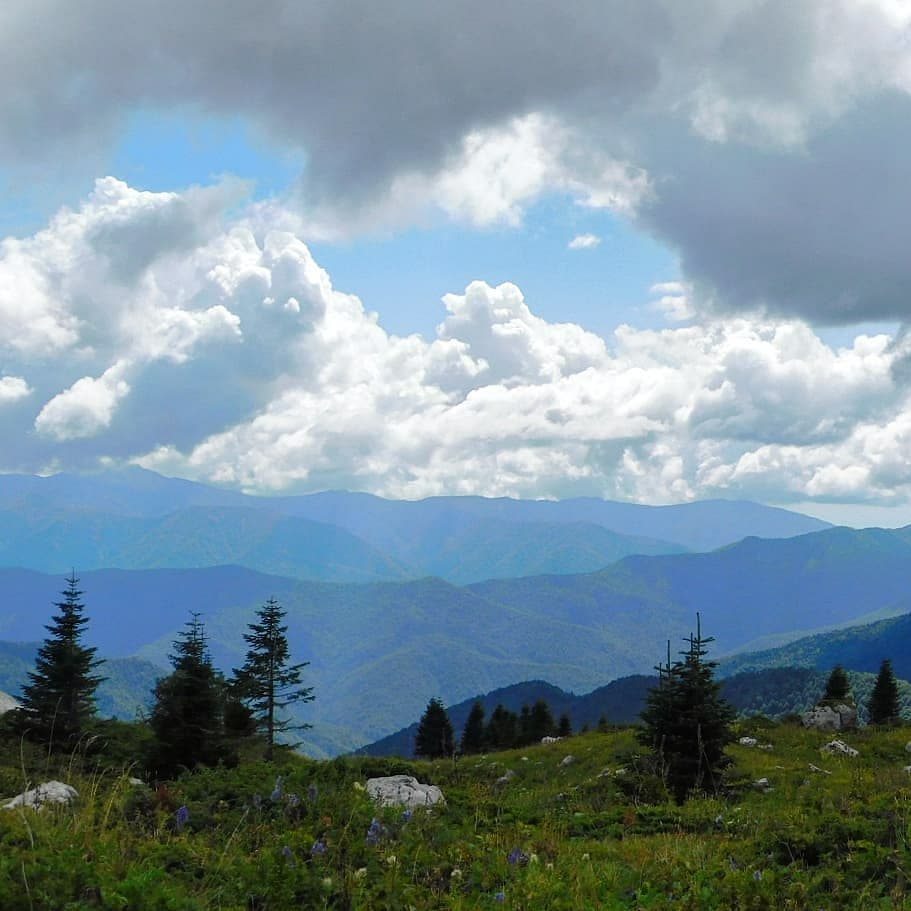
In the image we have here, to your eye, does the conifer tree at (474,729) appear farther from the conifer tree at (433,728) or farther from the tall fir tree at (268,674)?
the tall fir tree at (268,674)

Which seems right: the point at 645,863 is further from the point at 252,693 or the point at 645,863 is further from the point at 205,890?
the point at 252,693

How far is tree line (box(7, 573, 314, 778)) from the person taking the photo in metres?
29.8

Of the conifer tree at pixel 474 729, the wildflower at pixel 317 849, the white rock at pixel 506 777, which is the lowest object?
the conifer tree at pixel 474 729

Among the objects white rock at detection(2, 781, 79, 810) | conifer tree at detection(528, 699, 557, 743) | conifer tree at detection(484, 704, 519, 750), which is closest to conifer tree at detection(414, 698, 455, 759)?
conifer tree at detection(484, 704, 519, 750)

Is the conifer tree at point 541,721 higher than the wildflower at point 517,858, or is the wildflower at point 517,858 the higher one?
the wildflower at point 517,858

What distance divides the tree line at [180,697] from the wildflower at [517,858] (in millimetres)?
18177

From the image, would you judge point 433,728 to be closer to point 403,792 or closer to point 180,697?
point 180,697

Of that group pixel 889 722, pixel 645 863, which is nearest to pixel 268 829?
pixel 645 863

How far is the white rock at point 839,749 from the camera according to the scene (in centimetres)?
2659

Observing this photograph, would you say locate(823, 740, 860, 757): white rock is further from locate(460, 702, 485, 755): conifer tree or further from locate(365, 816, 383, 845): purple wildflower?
locate(460, 702, 485, 755): conifer tree

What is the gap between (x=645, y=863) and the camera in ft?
30.5

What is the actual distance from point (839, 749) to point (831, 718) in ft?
43.4

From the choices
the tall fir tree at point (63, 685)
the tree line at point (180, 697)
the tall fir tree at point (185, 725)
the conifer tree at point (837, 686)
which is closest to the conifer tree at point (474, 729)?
the conifer tree at point (837, 686)

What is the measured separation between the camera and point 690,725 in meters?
19.9
